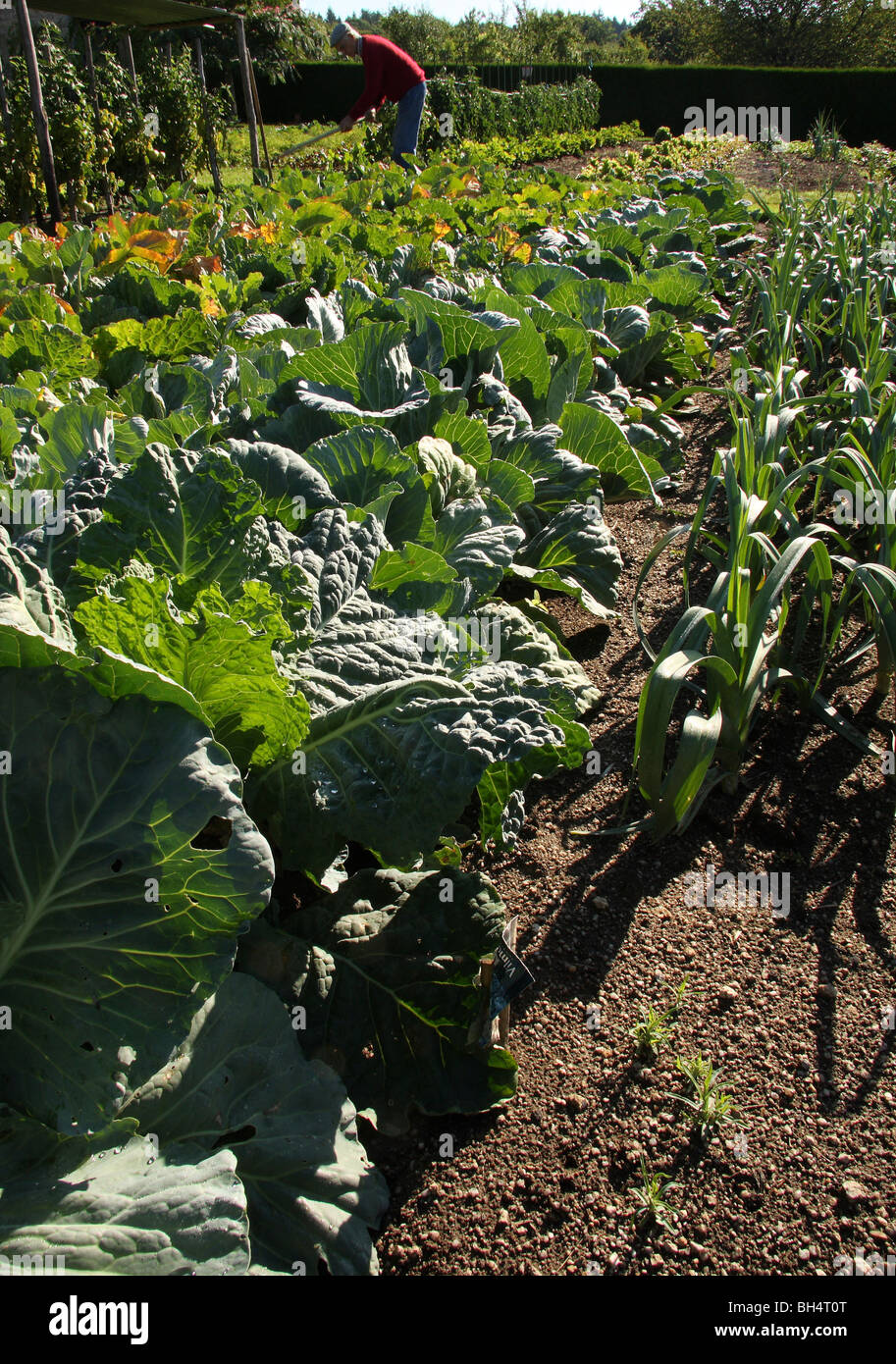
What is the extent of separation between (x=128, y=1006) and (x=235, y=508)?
98 cm

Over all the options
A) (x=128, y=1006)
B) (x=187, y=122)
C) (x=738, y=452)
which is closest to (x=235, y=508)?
(x=128, y=1006)

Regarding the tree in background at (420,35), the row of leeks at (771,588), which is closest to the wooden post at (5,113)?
the row of leeks at (771,588)

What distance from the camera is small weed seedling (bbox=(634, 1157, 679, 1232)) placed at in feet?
5.67

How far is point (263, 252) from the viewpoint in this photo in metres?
5.24

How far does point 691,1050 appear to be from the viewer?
2.07m

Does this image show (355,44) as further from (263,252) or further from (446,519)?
(446,519)

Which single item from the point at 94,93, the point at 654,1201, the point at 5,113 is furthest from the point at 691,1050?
the point at 94,93
